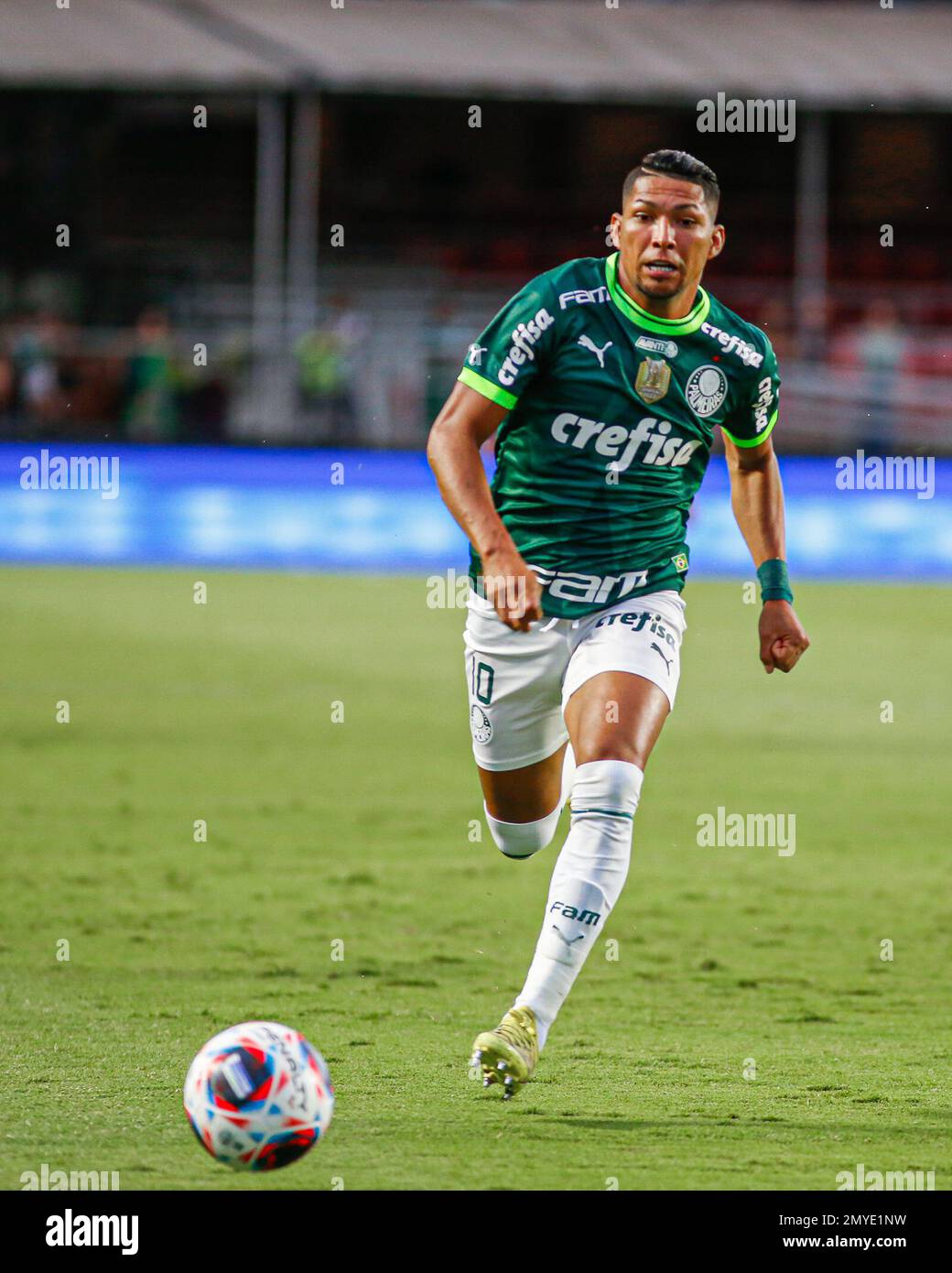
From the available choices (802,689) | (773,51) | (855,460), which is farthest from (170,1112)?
(773,51)

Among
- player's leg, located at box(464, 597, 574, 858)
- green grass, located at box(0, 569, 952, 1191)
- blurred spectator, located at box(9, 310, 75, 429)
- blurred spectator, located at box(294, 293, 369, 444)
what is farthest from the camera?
blurred spectator, located at box(294, 293, 369, 444)

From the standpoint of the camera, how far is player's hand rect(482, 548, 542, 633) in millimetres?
Answer: 5051

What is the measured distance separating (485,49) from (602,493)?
20792 millimetres

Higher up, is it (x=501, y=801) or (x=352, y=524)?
(x=352, y=524)

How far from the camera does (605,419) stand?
5.70m

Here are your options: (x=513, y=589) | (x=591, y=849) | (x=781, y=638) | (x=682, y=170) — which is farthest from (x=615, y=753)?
(x=682, y=170)

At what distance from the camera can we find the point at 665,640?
18.6 ft

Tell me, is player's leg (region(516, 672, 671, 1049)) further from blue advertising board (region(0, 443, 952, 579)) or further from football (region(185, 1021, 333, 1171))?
blue advertising board (region(0, 443, 952, 579))

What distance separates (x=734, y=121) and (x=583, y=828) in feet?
85.1

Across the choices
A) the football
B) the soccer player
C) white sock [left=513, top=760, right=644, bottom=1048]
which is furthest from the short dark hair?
the football

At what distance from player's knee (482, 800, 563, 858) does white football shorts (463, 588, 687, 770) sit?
32 centimetres

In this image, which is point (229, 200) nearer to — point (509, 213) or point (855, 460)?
point (509, 213)

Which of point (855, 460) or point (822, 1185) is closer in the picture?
point (822, 1185)

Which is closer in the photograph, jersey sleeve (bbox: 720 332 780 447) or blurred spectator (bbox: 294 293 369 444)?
jersey sleeve (bbox: 720 332 780 447)
